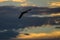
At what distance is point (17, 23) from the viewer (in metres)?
1.84

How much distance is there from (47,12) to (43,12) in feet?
0.14

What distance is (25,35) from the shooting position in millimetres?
1797

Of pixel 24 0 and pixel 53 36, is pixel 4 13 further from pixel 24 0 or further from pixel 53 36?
pixel 53 36

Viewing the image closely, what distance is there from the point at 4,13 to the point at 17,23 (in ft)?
0.56

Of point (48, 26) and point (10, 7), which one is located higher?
point (10, 7)

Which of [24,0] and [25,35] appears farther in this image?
[24,0]

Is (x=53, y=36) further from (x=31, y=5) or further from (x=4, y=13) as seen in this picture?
(x=4, y=13)

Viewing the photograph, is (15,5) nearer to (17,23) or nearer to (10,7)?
(10,7)

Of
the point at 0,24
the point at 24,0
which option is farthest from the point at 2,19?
the point at 24,0

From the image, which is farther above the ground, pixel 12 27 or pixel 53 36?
pixel 12 27

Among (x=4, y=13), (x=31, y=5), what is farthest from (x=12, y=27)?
(x=31, y=5)

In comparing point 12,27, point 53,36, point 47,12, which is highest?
point 47,12

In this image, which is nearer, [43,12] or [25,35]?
[25,35]

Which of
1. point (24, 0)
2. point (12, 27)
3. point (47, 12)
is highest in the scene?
point (24, 0)
